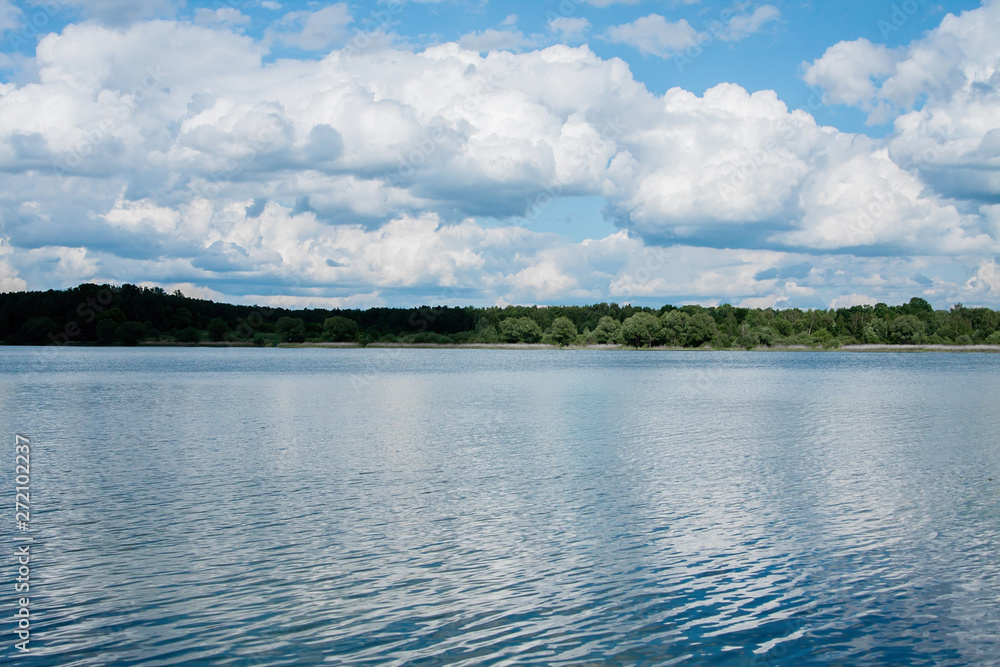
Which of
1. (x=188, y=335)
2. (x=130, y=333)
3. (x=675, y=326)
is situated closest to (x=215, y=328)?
(x=188, y=335)

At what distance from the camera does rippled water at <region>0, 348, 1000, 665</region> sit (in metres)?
9.91

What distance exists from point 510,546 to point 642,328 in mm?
173540

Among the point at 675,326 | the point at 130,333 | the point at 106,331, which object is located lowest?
the point at 130,333

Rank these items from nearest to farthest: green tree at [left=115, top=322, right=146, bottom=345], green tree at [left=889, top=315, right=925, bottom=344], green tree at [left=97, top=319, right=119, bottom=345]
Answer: green tree at [left=115, top=322, right=146, bottom=345], green tree at [left=97, top=319, right=119, bottom=345], green tree at [left=889, top=315, right=925, bottom=344]

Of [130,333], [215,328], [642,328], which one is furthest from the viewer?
[215,328]

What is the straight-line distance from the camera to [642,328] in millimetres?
184375

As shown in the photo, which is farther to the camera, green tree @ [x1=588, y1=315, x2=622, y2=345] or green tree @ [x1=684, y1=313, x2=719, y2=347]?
green tree @ [x1=588, y1=315, x2=622, y2=345]

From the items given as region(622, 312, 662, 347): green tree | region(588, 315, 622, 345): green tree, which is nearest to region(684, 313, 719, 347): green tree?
region(622, 312, 662, 347): green tree

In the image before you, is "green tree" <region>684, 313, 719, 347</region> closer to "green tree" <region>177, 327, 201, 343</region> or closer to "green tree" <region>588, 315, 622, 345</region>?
"green tree" <region>588, 315, 622, 345</region>

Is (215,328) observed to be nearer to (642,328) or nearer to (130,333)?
(130,333)

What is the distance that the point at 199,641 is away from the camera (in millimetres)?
9781

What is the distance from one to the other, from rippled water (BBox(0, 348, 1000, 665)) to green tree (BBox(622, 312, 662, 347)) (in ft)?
501

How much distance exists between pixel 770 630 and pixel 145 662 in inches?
309

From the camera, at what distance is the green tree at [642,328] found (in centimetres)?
18450
